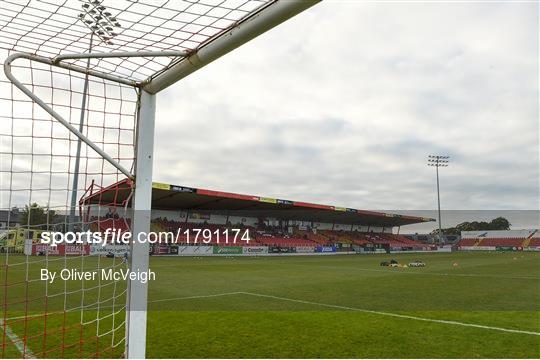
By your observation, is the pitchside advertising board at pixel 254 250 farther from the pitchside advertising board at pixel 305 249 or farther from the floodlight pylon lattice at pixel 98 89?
the floodlight pylon lattice at pixel 98 89

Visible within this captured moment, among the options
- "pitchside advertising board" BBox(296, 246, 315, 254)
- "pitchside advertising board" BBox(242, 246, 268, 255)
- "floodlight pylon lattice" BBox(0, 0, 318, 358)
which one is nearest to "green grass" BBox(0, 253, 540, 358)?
"floodlight pylon lattice" BBox(0, 0, 318, 358)

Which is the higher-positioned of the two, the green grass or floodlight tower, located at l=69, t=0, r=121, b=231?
floodlight tower, located at l=69, t=0, r=121, b=231

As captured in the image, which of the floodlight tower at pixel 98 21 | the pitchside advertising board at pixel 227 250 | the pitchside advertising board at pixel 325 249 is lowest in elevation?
the pitchside advertising board at pixel 325 249

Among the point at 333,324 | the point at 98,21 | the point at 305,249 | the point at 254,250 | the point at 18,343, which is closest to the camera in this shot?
the point at 98,21

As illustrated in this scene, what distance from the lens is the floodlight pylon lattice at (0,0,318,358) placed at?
11.6ft

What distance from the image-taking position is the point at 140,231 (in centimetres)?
408

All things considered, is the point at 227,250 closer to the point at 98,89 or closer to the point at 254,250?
the point at 254,250

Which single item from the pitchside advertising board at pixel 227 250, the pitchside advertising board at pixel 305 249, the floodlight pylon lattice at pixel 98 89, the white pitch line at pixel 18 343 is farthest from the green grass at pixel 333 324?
the pitchside advertising board at pixel 305 249

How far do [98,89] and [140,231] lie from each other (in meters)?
1.70

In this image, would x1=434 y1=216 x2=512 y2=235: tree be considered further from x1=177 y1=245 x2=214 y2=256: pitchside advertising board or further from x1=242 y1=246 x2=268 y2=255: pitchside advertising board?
x1=177 y1=245 x2=214 y2=256: pitchside advertising board

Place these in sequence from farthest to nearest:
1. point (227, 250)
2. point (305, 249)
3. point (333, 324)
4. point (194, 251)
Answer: point (305, 249) → point (227, 250) → point (194, 251) → point (333, 324)

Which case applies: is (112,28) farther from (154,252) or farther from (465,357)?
(154,252)

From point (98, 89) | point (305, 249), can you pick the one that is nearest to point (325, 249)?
point (305, 249)

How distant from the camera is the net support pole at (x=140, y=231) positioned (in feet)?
13.4
